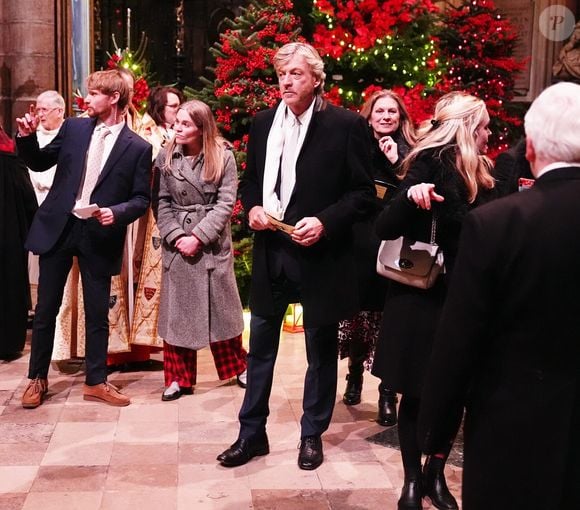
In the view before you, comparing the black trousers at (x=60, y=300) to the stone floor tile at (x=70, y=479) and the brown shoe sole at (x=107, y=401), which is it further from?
the stone floor tile at (x=70, y=479)

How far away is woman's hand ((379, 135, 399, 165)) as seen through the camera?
511cm

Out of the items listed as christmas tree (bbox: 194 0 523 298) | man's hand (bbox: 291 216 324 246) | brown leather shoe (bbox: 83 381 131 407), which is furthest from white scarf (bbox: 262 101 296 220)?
christmas tree (bbox: 194 0 523 298)

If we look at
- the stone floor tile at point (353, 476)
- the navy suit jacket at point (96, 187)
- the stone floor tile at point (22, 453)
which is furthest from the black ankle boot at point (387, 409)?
the stone floor tile at point (22, 453)

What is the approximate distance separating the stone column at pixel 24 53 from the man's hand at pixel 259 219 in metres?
4.41

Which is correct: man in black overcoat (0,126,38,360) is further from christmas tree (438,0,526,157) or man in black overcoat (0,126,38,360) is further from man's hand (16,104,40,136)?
christmas tree (438,0,526,157)

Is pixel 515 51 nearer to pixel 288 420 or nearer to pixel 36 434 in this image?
pixel 288 420

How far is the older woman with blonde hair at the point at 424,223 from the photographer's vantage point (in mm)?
3480

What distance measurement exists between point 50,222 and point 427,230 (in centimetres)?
233

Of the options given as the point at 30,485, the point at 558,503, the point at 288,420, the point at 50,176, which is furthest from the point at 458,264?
the point at 50,176

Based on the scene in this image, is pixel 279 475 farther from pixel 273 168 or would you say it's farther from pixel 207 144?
pixel 207 144

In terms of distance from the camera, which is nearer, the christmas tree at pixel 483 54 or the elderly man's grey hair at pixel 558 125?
the elderly man's grey hair at pixel 558 125

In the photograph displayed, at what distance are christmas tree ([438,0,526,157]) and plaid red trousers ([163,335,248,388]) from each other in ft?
22.1

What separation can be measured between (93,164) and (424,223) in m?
2.24

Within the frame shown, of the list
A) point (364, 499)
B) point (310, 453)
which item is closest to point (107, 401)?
point (310, 453)
